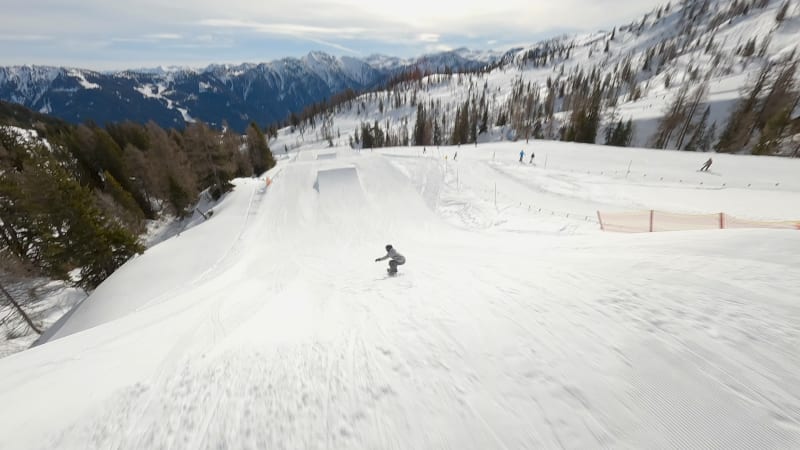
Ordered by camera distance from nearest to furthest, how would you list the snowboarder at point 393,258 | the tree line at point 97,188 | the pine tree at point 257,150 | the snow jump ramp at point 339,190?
the snowboarder at point 393,258, the tree line at point 97,188, the snow jump ramp at point 339,190, the pine tree at point 257,150

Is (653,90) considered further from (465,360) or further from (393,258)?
(465,360)

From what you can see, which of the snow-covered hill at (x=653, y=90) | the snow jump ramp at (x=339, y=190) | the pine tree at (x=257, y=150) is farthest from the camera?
the snow-covered hill at (x=653, y=90)

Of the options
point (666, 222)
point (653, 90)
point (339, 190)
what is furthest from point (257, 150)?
point (653, 90)

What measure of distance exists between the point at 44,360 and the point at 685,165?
159 ft

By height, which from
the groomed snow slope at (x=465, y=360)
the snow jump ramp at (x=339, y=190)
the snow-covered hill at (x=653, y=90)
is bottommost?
the snow jump ramp at (x=339, y=190)

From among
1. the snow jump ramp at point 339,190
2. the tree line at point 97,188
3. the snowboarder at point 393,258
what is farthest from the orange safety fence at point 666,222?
A: the tree line at point 97,188

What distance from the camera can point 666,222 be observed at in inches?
624

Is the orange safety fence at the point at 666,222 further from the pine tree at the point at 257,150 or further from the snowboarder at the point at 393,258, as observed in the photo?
the pine tree at the point at 257,150

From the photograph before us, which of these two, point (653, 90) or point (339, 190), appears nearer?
point (339, 190)

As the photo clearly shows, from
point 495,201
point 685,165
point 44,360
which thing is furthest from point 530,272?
point 685,165

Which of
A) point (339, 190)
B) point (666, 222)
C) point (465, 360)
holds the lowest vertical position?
point (339, 190)

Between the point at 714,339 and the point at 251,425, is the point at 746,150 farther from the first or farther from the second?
the point at 251,425

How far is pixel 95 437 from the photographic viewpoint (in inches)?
159

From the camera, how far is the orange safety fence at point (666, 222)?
13.7 meters
